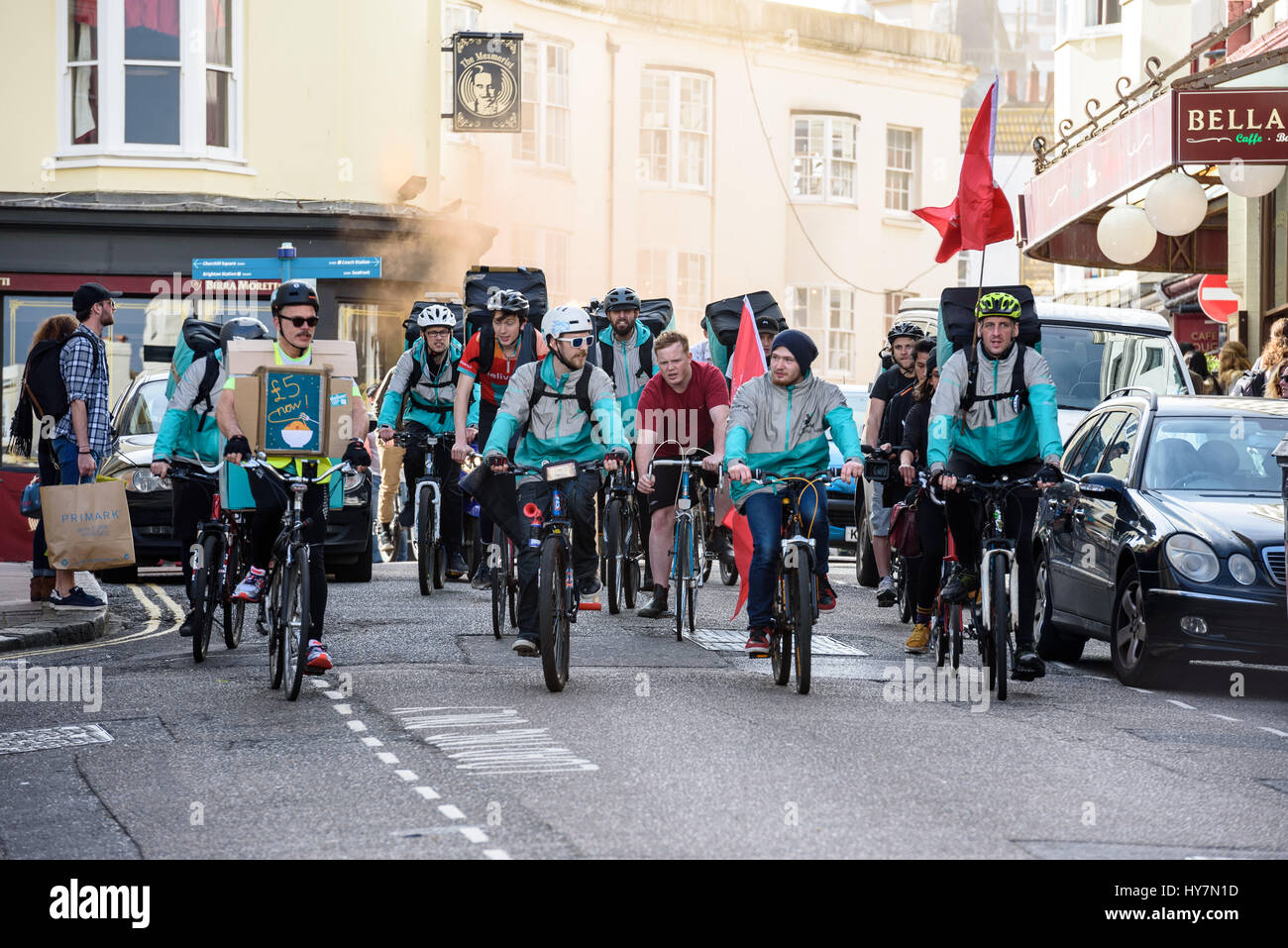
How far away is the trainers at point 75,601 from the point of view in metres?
13.9

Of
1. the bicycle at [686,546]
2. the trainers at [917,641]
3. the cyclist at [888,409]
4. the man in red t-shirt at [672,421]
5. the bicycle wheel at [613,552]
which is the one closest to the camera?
the trainers at [917,641]

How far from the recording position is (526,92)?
3297cm

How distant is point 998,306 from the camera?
1056 cm

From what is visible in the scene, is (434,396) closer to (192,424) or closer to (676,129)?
(192,424)

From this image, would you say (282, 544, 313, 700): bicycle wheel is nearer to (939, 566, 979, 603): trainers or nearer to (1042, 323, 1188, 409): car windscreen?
(939, 566, 979, 603): trainers

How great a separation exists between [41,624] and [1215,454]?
7123 mm

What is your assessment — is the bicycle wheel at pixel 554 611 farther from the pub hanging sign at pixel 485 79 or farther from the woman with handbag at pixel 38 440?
the pub hanging sign at pixel 485 79

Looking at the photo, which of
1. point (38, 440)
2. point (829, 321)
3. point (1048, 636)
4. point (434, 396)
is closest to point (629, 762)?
point (1048, 636)

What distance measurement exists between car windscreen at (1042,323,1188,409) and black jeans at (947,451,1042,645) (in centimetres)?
714

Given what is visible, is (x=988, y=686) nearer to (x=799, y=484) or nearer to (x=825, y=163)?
(x=799, y=484)

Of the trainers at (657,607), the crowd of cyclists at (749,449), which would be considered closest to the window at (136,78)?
the trainers at (657,607)

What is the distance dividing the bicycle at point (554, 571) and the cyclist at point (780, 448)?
844mm
